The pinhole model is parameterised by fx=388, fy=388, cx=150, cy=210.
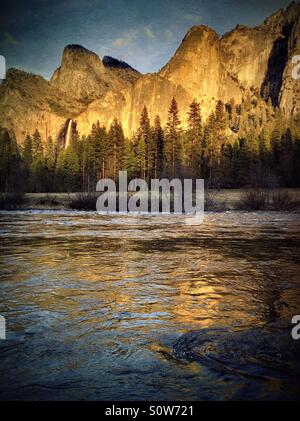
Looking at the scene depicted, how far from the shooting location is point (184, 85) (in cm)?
13462

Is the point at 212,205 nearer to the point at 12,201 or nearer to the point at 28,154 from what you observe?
the point at 12,201

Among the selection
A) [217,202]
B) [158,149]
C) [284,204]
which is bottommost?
[284,204]

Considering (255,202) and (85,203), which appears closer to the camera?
(255,202)

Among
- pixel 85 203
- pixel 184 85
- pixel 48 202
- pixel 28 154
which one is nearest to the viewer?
pixel 85 203

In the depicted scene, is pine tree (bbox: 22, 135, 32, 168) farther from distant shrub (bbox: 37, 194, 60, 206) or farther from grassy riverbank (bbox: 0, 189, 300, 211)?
grassy riverbank (bbox: 0, 189, 300, 211)

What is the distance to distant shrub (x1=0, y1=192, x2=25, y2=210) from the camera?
38.9 meters

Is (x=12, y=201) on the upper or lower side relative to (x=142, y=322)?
upper

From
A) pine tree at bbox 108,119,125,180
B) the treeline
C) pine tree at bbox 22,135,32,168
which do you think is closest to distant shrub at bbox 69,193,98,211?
the treeline

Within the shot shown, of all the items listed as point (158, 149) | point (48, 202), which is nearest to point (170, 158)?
point (158, 149)

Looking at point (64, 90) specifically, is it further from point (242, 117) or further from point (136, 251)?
point (136, 251)

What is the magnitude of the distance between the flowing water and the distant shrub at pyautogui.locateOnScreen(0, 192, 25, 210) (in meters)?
29.9

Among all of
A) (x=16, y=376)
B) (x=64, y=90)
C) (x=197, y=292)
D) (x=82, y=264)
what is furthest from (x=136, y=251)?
(x=64, y=90)

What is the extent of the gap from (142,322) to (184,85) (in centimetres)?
13760

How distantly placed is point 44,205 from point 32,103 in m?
129
